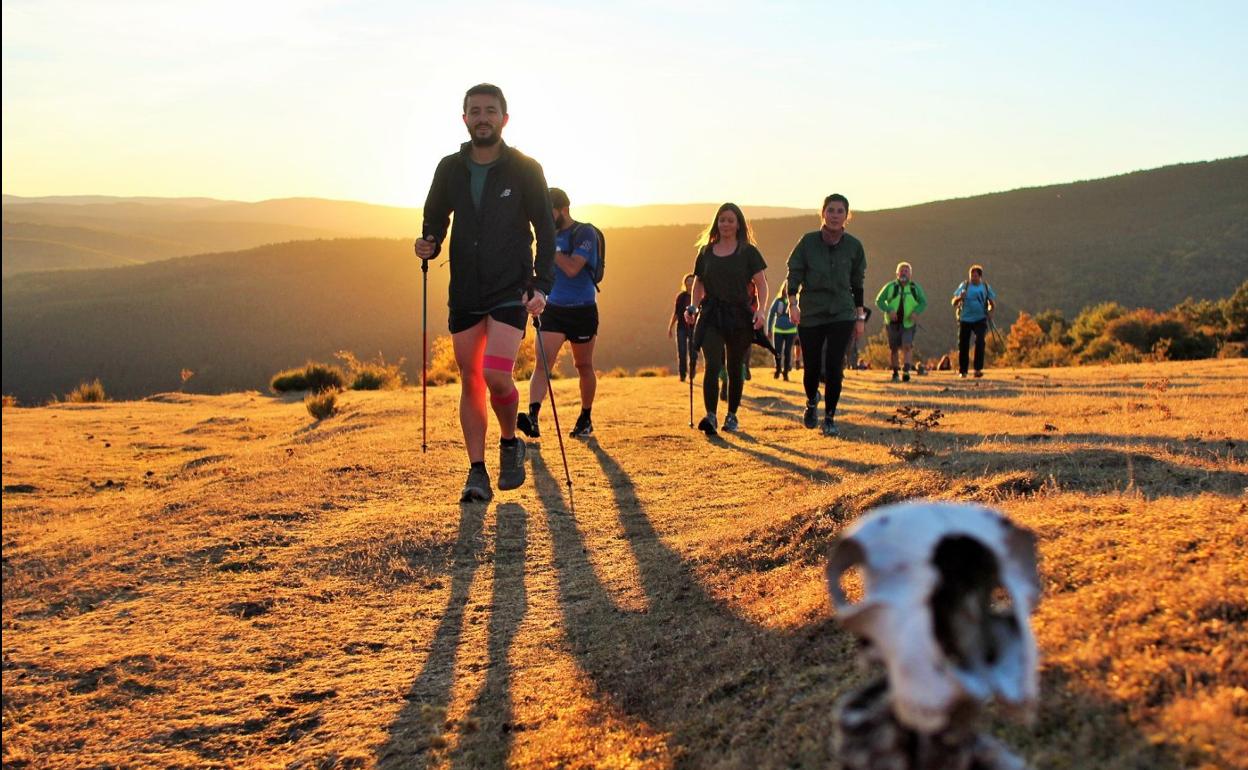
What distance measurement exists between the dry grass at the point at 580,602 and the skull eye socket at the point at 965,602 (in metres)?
0.84

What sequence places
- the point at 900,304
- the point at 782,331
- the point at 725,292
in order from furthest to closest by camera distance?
the point at 782,331 < the point at 900,304 < the point at 725,292

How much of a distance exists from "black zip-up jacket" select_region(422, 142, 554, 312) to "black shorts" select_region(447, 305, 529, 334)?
0.13ft

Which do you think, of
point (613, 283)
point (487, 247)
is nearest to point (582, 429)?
point (487, 247)

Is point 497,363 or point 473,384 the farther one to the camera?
point 473,384

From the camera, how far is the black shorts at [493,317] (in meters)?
6.35

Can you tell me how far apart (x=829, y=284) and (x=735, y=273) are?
3.11ft

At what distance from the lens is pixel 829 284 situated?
9008mm

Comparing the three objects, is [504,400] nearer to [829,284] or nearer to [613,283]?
[829,284]

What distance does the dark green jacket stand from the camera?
9008 mm

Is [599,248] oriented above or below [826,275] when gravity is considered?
above

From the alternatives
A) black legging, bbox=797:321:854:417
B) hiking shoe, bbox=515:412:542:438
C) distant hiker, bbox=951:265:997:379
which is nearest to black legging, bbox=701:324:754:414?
black legging, bbox=797:321:854:417

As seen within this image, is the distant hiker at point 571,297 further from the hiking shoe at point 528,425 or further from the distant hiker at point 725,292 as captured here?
the distant hiker at point 725,292

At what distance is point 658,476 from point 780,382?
391 inches

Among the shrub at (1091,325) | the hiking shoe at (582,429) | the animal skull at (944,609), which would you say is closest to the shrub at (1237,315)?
the shrub at (1091,325)
